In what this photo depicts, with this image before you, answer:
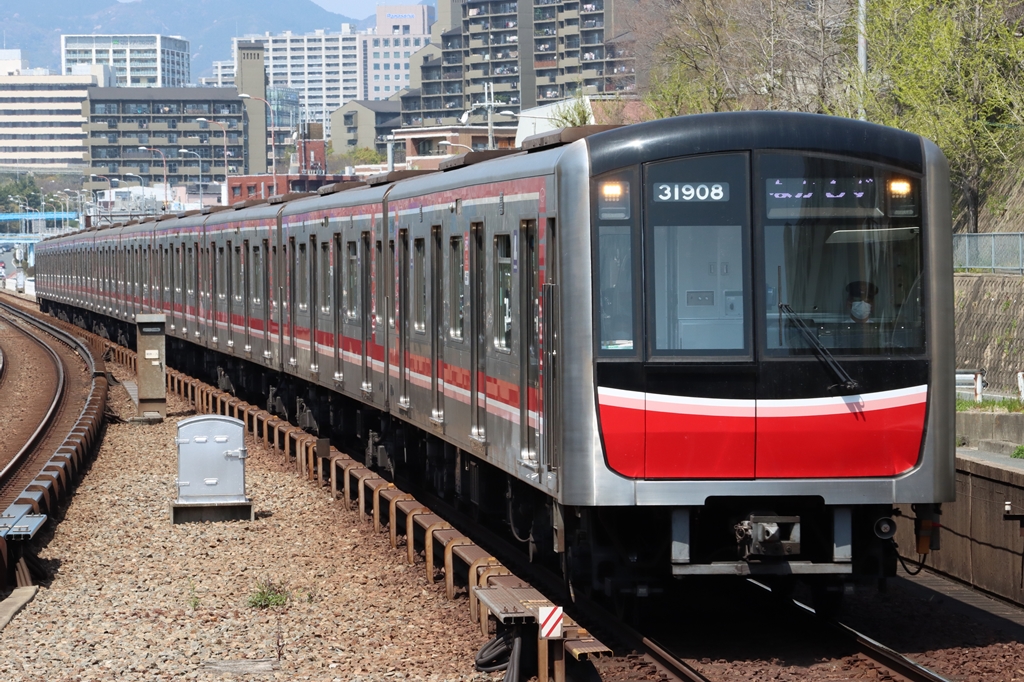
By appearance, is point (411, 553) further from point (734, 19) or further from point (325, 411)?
point (734, 19)

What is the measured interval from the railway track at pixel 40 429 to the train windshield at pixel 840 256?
6.03m

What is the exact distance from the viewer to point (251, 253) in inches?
895

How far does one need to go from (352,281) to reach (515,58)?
14011 centimetres

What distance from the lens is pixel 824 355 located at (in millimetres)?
8531

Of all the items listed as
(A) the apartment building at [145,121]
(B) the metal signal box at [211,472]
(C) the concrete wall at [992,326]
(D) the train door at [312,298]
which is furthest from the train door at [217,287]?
(A) the apartment building at [145,121]

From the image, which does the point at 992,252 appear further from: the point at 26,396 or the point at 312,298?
the point at 26,396

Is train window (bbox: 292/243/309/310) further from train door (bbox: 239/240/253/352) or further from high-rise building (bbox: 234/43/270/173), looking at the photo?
high-rise building (bbox: 234/43/270/173)

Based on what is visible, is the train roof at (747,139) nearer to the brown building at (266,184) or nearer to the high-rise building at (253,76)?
the brown building at (266,184)

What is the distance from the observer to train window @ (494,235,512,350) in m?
10.3

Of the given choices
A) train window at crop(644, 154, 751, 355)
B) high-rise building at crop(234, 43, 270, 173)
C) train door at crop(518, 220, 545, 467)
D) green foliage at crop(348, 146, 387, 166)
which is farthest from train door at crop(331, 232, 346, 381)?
high-rise building at crop(234, 43, 270, 173)

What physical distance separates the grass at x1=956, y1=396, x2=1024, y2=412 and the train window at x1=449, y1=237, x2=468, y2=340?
6.05 meters

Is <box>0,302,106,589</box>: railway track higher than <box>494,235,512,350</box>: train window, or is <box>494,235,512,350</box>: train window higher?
<box>494,235,512,350</box>: train window

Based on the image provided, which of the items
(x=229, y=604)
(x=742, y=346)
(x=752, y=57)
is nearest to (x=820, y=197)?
(x=742, y=346)

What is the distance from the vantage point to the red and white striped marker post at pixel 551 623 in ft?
25.8
